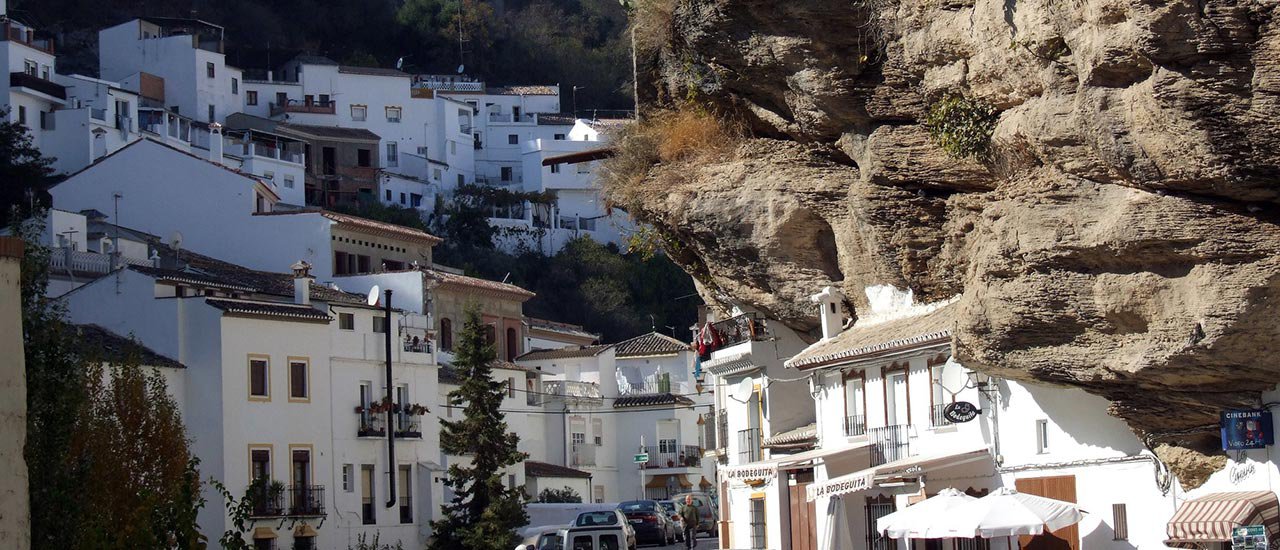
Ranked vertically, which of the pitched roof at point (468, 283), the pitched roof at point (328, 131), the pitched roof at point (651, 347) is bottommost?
the pitched roof at point (651, 347)

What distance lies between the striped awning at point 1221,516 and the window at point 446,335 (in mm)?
41296

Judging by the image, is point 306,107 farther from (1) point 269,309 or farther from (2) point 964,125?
(2) point 964,125

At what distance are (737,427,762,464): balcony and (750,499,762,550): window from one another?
145cm

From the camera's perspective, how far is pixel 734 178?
107 feet

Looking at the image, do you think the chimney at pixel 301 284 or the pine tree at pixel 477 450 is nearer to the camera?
the pine tree at pixel 477 450

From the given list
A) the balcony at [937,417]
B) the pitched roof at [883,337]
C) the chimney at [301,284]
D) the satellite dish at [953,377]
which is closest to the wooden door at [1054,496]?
the satellite dish at [953,377]

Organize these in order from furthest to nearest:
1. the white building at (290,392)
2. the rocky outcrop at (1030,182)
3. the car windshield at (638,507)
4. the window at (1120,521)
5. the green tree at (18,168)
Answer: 1. the green tree at (18,168)
2. the car windshield at (638,507)
3. the white building at (290,392)
4. the window at (1120,521)
5. the rocky outcrop at (1030,182)

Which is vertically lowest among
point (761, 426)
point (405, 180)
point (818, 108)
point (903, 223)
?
point (761, 426)

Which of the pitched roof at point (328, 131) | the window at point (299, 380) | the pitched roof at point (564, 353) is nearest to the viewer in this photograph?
the window at point (299, 380)

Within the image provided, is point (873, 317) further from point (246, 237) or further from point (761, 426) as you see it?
point (246, 237)

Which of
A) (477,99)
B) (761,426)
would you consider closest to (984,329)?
(761,426)

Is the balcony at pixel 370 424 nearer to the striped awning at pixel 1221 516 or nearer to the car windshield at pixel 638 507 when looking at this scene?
the car windshield at pixel 638 507

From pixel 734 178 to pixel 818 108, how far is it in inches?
121

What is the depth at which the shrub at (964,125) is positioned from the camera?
88.6 ft
